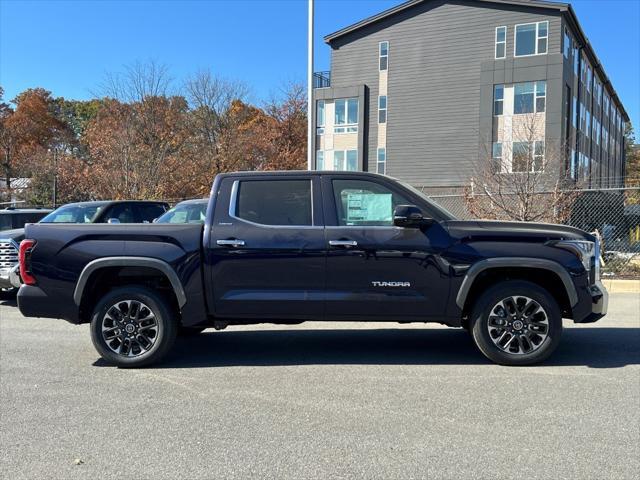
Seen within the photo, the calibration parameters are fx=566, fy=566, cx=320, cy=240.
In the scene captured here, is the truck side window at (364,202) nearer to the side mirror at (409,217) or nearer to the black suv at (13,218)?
the side mirror at (409,217)

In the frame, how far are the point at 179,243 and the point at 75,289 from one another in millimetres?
1163

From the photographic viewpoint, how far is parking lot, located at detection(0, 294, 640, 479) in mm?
3586

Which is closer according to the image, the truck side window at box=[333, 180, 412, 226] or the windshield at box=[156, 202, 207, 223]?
the truck side window at box=[333, 180, 412, 226]

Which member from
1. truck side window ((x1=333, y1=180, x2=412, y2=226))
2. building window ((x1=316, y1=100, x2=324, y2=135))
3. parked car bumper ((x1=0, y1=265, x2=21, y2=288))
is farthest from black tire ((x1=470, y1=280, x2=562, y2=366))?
building window ((x1=316, y1=100, x2=324, y2=135))

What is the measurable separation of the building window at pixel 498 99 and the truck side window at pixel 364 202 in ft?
91.6

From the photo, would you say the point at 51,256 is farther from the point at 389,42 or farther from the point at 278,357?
the point at 389,42

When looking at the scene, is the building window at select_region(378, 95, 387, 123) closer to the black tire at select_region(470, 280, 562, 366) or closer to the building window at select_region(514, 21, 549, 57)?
the building window at select_region(514, 21, 549, 57)

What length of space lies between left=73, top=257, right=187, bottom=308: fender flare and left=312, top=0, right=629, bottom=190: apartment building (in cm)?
2374

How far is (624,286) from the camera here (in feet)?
36.8

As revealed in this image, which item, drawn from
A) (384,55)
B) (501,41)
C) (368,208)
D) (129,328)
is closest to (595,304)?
(368,208)

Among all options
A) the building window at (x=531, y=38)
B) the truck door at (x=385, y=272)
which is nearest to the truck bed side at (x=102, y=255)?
the truck door at (x=385, y=272)

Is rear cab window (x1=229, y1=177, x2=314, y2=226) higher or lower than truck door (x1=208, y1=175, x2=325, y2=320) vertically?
higher

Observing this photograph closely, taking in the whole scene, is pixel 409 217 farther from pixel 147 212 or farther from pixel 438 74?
pixel 438 74

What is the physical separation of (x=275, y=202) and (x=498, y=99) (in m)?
28.4
